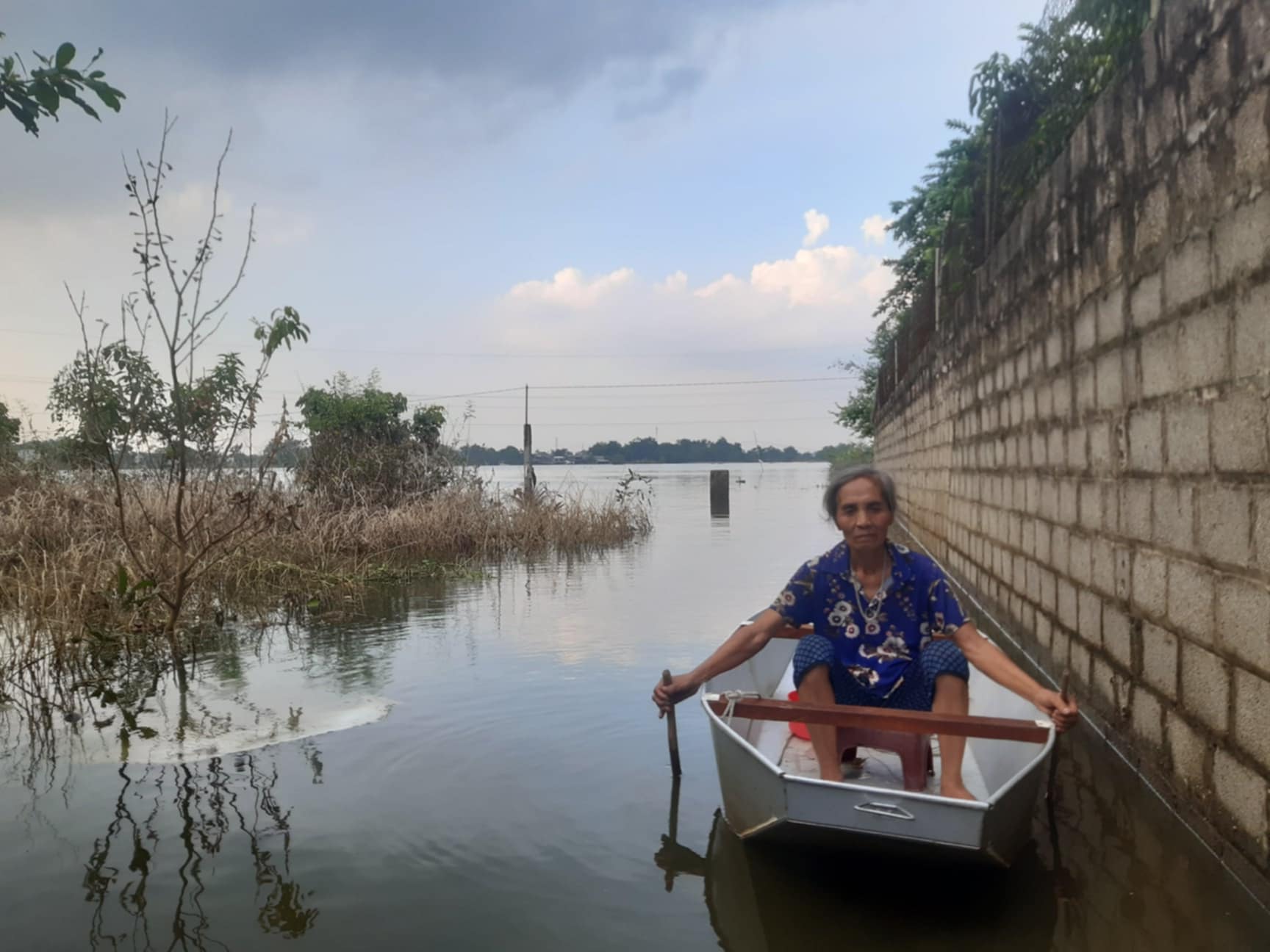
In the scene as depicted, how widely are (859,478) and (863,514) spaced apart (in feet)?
0.58

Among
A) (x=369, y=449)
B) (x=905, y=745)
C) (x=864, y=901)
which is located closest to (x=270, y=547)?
(x=369, y=449)

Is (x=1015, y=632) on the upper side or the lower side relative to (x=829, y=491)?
lower

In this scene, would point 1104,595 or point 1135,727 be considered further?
point 1104,595

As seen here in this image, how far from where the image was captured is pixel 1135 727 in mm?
4391

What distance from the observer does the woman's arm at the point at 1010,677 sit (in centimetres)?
332

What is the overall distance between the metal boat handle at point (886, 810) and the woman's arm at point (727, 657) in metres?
0.99

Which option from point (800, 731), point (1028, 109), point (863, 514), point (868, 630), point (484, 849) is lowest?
point (484, 849)

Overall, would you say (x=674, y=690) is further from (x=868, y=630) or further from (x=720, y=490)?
(x=720, y=490)

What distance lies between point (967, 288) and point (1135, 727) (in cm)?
599

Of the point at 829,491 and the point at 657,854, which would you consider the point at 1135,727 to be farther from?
the point at 657,854

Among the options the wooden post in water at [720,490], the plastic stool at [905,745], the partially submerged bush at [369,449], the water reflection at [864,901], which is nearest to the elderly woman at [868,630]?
the plastic stool at [905,745]

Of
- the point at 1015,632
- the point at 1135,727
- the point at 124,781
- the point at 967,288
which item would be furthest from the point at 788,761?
the point at 967,288

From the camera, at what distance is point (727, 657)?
401cm

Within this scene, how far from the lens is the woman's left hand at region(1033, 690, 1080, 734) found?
10.8ft
